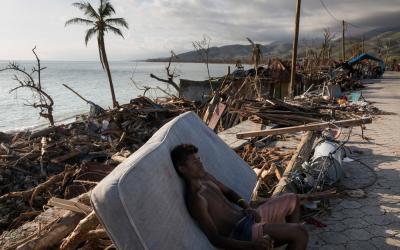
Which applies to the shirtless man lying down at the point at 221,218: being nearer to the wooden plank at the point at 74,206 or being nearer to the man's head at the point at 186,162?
the man's head at the point at 186,162

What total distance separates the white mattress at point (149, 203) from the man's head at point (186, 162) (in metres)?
0.07

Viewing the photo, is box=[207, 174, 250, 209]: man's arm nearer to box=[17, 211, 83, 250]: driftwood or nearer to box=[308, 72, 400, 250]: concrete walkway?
box=[308, 72, 400, 250]: concrete walkway

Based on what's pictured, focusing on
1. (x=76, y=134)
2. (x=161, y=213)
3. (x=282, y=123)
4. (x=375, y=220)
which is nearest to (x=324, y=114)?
(x=282, y=123)

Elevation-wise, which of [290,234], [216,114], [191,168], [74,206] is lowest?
[74,206]

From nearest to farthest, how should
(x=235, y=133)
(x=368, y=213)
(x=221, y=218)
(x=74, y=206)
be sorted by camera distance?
(x=221, y=218) → (x=74, y=206) → (x=368, y=213) → (x=235, y=133)

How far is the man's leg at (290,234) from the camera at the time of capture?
3.01m

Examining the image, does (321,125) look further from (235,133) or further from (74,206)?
(74,206)

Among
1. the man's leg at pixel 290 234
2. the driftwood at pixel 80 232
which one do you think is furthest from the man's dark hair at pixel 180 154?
the driftwood at pixel 80 232

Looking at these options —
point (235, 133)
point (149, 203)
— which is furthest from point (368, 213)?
point (235, 133)

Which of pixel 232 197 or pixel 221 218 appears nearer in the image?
pixel 221 218

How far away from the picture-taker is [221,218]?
10.3 ft

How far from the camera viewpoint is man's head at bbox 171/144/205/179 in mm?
3043

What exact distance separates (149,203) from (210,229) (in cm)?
68

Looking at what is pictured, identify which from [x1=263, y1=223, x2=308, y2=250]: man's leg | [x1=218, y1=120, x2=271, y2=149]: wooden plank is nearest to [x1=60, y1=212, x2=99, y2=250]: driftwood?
[x1=263, y1=223, x2=308, y2=250]: man's leg
